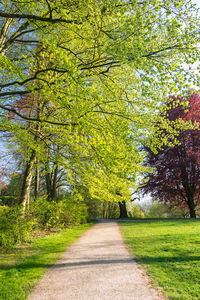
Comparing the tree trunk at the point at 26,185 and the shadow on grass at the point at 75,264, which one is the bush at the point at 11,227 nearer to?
the shadow on grass at the point at 75,264

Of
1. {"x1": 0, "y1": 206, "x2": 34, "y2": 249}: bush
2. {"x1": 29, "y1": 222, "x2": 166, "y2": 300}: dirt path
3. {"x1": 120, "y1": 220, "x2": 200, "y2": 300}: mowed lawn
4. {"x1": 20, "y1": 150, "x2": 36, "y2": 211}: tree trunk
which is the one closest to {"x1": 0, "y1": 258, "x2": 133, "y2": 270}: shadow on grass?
{"x1": 29, "y1": 222, "x2": 166, "y2": 300}: dirt path

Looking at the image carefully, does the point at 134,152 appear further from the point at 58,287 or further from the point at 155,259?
the point at 58,287

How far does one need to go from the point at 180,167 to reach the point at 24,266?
606 inches

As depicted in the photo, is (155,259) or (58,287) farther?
(155,259)

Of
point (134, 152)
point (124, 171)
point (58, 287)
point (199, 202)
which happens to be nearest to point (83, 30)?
point (134, 152)

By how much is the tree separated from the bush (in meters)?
13.4

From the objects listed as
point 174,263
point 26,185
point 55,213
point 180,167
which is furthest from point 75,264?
point 180,167

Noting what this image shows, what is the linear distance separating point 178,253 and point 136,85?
5.16 metres

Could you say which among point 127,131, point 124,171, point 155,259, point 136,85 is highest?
point 136,85

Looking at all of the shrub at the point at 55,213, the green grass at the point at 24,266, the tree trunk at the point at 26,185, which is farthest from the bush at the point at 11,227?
the tree trunk at the point at 26,185

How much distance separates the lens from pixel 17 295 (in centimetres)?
337

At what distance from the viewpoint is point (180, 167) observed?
685 inches

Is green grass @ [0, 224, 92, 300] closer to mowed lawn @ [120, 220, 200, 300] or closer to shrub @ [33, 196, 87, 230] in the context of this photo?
shrub @ [33, 196, 87, 230]

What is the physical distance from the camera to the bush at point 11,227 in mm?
5941
